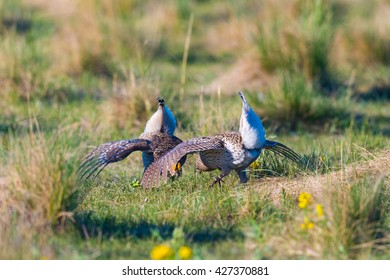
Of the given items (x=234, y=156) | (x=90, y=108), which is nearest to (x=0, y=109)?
(x=90, y=108)

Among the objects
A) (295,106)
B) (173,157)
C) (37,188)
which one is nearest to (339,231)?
(173,157)

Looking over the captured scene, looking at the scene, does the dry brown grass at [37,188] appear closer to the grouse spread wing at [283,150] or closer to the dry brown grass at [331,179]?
the dry brown grass at [331,179]

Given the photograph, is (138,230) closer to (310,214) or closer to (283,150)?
(310,214)

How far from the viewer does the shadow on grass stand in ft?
22.0

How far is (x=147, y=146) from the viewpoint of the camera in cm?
802

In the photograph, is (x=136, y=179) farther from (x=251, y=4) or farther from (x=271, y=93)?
(x=251, y=4)

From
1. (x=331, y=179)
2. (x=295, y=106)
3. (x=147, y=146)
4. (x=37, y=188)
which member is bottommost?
(x=295, y=106)

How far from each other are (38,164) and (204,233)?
1346 mm

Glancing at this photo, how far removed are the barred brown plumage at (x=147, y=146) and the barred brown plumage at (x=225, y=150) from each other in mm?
282

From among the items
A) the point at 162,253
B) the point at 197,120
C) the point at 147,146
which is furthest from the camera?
the point at 197,120

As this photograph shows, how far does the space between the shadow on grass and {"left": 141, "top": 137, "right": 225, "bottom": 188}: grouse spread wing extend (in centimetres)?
71

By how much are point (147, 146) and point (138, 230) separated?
1344 millimetres

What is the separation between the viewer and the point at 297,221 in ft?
21.7

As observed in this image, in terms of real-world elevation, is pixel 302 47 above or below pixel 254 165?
above
